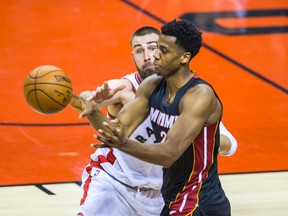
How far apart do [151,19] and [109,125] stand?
7216 mm

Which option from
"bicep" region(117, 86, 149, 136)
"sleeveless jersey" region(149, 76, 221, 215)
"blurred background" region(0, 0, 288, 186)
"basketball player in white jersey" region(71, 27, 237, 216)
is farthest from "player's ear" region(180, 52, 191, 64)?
"blurred background" region(0, 0, 288, 186)

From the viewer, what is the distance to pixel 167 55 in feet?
16.2

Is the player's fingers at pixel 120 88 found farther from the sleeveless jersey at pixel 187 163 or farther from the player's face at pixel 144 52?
the sleeveless jersey at pixel 187 163

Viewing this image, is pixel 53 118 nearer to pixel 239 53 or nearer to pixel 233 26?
pixel 239 53

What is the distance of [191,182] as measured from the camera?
5086 millimetres

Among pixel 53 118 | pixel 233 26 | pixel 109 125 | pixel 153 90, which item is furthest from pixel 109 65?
pixel 109 125

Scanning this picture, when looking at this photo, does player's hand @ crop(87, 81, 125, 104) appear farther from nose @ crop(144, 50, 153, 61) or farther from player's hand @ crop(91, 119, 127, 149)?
player's hand @ crop(91, 119, 127, 149)

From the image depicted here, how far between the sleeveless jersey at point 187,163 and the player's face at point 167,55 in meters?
0.16

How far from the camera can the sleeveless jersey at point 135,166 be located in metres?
5.99

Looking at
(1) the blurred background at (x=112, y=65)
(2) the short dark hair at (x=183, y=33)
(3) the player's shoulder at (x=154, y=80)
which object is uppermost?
(2) the short dark hair at (x=183, y=33)

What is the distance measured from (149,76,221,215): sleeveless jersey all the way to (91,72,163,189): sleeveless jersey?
0.81m

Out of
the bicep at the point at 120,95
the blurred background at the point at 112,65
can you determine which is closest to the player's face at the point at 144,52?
the bicep at the point at 120,95

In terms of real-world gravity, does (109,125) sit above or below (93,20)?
above

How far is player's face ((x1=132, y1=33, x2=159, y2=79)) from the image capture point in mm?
6195
